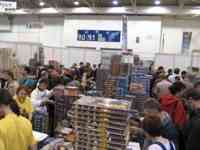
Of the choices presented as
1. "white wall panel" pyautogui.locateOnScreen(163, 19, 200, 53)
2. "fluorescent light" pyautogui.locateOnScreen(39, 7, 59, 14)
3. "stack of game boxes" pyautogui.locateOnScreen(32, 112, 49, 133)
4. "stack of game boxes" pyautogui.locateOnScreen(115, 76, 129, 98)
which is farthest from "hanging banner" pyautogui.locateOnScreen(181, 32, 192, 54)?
"stack of game boxes" pyautogui.locateOnScreen(32, 112, 49, 133)

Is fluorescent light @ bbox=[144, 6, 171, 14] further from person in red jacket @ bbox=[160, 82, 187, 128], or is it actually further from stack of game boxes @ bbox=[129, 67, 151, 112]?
person in red jacket @ bbox=[160, 82, 187, 128]

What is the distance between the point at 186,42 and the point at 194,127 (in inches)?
642

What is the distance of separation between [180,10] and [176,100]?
14618mm

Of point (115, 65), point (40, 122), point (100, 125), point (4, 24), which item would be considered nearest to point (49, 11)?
point (4, 24)

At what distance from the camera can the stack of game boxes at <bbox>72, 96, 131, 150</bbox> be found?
3.11 m

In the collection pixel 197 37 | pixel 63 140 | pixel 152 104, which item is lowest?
pixel 63 140

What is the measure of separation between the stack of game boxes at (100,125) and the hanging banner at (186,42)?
16426mm

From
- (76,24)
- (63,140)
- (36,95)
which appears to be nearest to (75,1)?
(76,24)

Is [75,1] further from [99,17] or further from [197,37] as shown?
[197,37]

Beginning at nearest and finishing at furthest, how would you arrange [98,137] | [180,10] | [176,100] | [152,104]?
[98,137] → [152,104] → [176,100] → [180,10]

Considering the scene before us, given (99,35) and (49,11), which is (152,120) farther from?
(49,11)

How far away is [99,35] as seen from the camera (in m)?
20.9

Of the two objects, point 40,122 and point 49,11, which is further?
point 49,11

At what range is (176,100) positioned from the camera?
4.68 m
